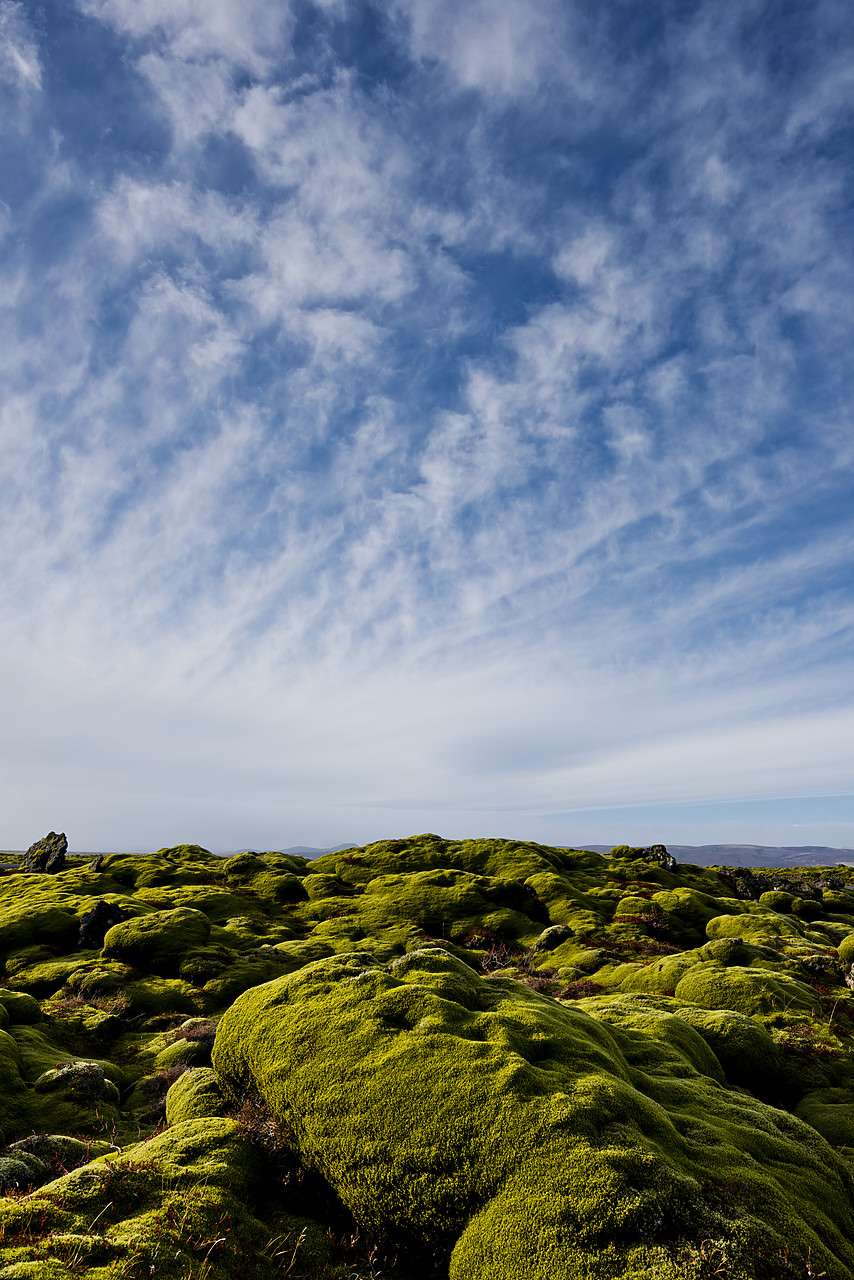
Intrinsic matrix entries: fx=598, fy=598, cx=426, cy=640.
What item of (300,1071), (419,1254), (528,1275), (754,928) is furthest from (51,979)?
(754,928)

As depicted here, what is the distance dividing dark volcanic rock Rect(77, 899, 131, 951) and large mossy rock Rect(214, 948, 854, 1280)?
27.1m

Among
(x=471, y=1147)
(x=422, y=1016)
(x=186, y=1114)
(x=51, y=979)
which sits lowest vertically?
(x=51, y=979)

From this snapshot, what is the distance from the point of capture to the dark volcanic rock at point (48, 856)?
5691 centimetres

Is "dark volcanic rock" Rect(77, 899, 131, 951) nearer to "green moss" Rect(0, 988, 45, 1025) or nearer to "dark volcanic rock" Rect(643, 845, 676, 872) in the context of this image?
"green moss" Rect(0, 988, 45, 1025)

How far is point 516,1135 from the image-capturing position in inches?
316

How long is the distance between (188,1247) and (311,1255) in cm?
175

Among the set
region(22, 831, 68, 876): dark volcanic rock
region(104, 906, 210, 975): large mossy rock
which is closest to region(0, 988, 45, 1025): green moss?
region(104, 906, 210, 975): large mossy rock

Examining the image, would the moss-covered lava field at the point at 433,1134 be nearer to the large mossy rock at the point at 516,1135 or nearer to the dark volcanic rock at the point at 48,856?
the large mossy rock at the point at 516,1135

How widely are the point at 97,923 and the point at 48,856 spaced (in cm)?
3072

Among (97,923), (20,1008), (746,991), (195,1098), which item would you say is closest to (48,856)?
(97,923)

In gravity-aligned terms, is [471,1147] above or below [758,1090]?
above

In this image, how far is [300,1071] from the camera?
9906mm

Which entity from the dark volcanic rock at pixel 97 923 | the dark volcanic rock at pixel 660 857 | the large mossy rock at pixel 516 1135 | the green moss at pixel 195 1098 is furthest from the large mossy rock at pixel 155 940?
the dark volcanic rock at pixel 660 857

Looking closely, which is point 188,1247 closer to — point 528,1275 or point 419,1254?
point 419,1254
